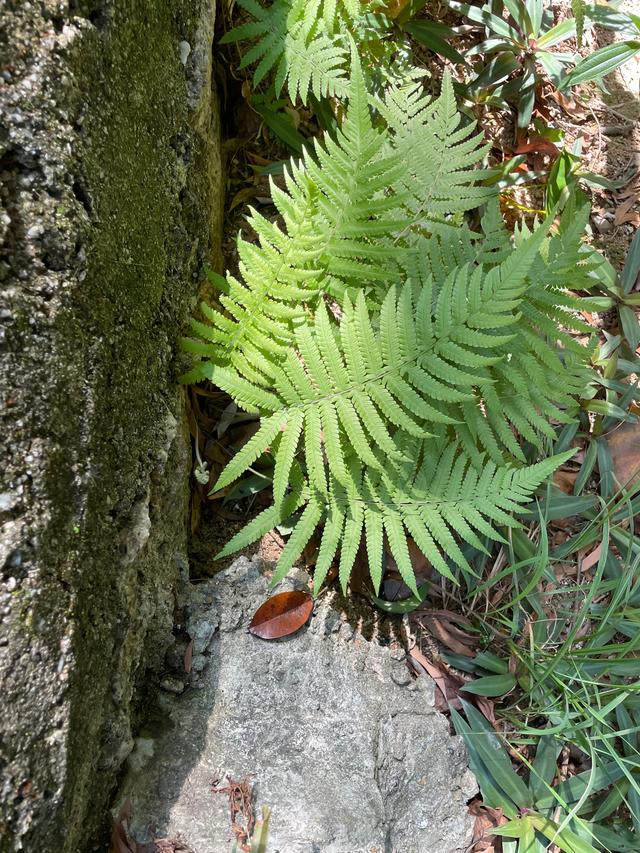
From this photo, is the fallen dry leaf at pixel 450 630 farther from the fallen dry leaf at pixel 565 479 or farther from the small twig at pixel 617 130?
the small twig at pixel 617 130

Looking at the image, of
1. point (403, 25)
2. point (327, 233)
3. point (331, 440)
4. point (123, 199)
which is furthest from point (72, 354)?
point (403, 25)

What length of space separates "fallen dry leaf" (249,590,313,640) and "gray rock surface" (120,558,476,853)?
0.03 metres

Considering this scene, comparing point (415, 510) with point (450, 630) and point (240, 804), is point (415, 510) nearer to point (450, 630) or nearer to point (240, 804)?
point (450, 630)

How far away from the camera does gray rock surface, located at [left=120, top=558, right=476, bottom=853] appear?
1885 millimetres

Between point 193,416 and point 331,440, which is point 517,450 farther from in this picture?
point 193,416

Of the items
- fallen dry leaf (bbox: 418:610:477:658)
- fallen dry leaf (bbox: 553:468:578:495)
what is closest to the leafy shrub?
fallen dry leaf (bbox: 553:468:578:495)

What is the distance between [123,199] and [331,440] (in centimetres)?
95

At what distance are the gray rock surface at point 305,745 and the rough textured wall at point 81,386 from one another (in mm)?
177

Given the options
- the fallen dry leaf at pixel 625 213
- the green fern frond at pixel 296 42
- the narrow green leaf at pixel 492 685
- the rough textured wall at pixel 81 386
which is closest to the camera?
the rough textured wall at pixel 81 386

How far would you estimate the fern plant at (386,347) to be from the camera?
2037mm

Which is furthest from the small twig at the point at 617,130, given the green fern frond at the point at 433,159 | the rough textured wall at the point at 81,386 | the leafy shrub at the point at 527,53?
the rough textured wall at the point at 81,386

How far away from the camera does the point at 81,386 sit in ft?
5.26

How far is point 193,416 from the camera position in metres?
2.48

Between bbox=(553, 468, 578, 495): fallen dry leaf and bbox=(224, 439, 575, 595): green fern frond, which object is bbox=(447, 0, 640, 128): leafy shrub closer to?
bbox=(553, 468, 578, 495): fallen dry leaf
